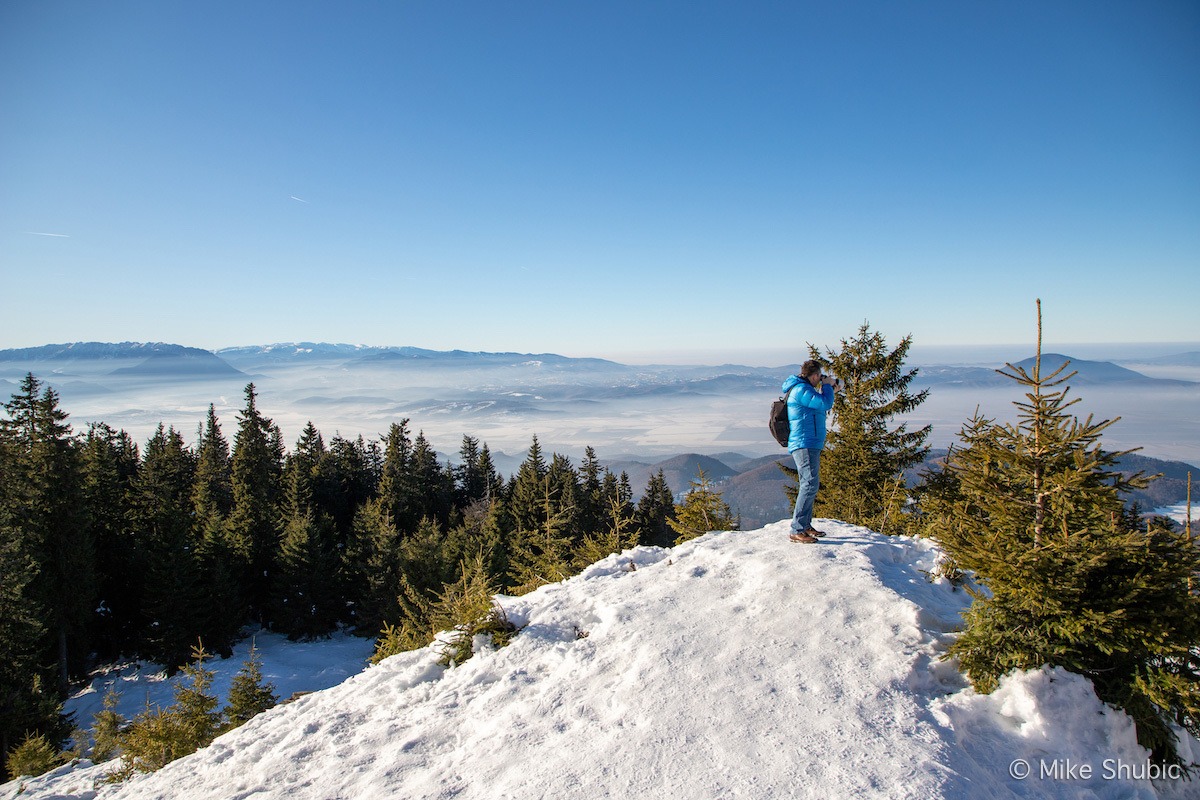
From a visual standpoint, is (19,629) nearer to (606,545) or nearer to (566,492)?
(606,545)

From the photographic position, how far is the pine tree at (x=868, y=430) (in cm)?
1723

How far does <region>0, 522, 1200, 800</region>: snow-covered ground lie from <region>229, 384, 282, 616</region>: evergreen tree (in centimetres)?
2895

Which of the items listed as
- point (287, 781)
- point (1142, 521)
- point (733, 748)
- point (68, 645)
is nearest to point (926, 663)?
point (733, 748)

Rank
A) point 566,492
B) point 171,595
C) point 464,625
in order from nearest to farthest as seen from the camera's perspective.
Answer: point 464,625 → point 171,595 → point 566,492

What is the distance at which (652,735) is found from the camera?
4.50 m

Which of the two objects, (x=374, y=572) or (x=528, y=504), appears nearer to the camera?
(x=374, y=572)

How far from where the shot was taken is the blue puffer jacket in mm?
7742

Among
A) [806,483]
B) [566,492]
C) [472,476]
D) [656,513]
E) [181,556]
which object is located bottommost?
[656,513]

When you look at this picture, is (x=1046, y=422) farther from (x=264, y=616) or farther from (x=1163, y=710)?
(x=264, y=616)

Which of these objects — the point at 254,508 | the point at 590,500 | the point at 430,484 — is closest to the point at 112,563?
the point at 254,508

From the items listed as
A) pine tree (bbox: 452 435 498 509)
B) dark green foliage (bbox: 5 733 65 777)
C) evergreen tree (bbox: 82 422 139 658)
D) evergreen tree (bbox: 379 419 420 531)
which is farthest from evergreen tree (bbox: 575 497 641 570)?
pine tree (bbox: 452 435 498 509)

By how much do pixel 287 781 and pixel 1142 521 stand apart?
9.22 meters

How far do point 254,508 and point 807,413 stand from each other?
3922 centimetres

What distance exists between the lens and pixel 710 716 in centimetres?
465
